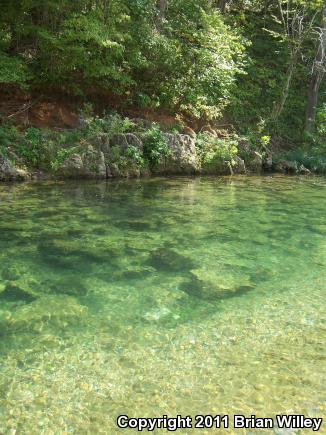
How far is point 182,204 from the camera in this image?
10.4 m

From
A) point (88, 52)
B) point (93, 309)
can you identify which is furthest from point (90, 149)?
point (93, 309)

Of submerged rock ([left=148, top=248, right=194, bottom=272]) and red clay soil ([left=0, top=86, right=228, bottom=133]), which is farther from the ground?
red clay soil ([left=0, top=86, right=228, bottom=133])

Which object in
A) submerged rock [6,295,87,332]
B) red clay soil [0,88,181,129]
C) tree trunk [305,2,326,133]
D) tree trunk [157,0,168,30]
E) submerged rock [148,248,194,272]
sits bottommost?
submerged rock [6,295,87,332]

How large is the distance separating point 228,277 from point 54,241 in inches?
115

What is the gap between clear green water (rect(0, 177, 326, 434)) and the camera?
306 centimetres

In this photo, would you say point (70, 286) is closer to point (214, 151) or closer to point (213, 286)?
point (213, 286)

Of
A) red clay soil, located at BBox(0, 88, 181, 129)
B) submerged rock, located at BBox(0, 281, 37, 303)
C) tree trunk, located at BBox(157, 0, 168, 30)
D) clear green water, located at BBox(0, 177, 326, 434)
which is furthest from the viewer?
tree trunk, located at BBox(157, 0, 168, 30)

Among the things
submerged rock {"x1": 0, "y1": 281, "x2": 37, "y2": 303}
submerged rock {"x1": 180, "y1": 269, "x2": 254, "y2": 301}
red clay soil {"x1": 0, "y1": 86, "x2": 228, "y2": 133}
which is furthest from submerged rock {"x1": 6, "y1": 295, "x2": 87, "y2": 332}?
red clay soil {"x1": 0, "y1": 86, "x2": 228, "y2": 133}

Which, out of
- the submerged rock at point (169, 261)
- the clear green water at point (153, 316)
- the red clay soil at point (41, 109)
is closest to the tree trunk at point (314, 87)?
the red clay soil at point (41, 109)

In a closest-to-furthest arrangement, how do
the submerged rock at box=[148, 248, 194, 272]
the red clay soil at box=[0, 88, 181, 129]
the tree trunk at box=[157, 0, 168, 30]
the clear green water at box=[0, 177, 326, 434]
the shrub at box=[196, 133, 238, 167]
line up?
the clear green water at box=[0, 177, 326, 434]
the submerged rock at box=[148, 248, 194, 272]
the red clay soil at box=[0, 88, 181, 129]
the shrub at box=[196, 133, 238, 167]
the tree trunk at box=[157, 0, 168, 30]

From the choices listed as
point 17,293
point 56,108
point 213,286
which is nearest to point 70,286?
point 17,293

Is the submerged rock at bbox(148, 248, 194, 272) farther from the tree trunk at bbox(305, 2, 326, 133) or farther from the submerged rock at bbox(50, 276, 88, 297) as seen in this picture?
the tree trunk at bbox(305, 2, 326, 133)

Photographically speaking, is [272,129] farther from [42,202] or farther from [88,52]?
[42,202]

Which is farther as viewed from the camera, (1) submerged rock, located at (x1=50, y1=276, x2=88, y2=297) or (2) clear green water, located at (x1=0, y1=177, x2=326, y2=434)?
(1) submerged rock, located at (x1=50, y1=276, x2=88, y2=297)
